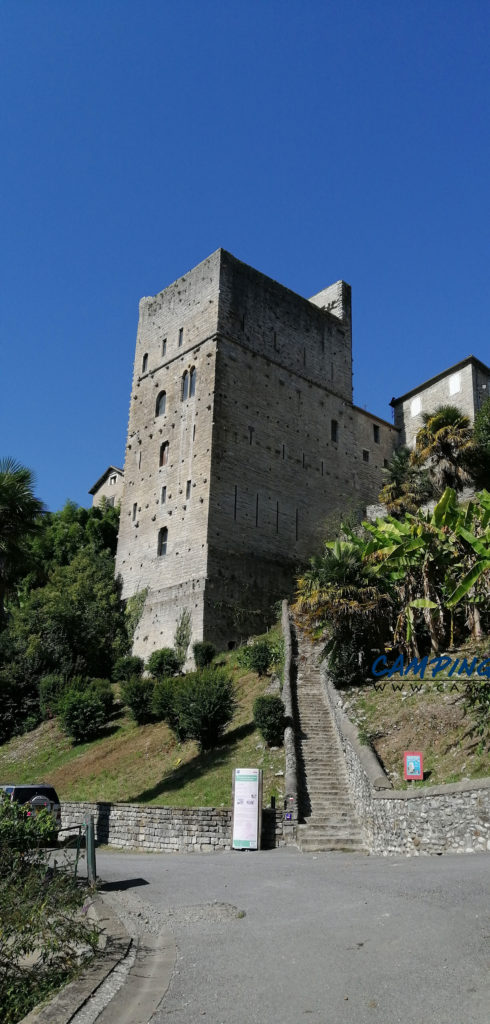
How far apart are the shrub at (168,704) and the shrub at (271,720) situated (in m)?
A: 3.61

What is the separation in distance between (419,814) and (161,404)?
28.8 m

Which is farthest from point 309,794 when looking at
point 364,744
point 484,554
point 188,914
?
point 188,914

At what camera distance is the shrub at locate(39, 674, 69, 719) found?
102ft

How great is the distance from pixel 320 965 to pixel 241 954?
0.83 meters

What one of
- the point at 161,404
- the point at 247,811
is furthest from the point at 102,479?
the point at 247,811

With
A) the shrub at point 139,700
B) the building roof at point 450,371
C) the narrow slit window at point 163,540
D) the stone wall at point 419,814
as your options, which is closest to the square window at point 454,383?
the building roof at point 450,371

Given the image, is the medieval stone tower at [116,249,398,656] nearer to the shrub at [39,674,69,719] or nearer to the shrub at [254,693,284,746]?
the shrub at [39,674,69,719]

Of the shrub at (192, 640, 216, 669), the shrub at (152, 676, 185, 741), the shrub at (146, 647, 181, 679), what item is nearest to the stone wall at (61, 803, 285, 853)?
the shrub at (152, 676, 185, 741)

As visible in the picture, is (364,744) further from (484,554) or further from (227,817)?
(484,554)

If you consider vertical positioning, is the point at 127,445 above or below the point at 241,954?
above

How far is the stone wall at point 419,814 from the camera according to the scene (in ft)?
38.9

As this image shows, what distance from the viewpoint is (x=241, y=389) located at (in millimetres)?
36750

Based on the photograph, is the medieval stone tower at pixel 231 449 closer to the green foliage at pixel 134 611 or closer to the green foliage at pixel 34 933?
the green foliage at pixel 134 611

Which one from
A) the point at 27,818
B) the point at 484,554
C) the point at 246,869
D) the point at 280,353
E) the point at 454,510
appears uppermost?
the point at 280,353
